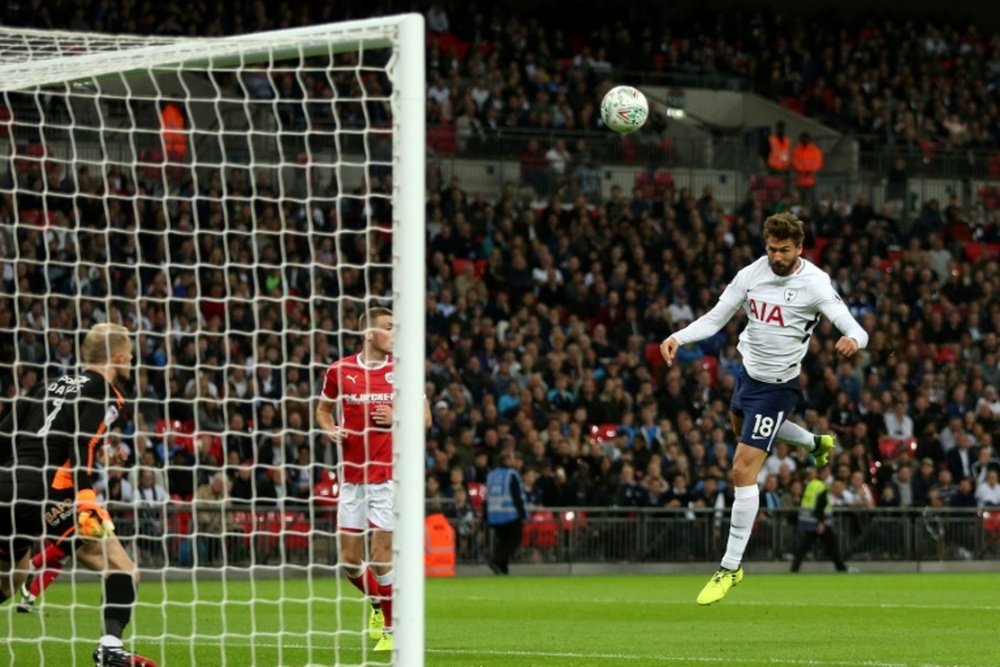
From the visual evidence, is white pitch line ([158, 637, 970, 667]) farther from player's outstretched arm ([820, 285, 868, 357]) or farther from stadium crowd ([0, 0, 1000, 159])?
stadium crowd ([0, 0, 1000, 159])

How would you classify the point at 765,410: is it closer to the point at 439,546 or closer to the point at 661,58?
the point at 439,546

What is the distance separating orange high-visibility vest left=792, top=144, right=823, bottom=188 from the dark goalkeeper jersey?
82.2ft

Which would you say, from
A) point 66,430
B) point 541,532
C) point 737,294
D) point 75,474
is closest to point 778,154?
point 541,532

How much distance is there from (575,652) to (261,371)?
10837 millimetres

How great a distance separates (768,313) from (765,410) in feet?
2.14

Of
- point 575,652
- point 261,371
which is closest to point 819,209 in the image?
point 261,371

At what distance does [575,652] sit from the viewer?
11.5m

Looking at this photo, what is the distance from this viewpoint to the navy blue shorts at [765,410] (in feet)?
40.0

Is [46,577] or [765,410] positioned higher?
[765,410]

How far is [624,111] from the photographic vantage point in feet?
45.5

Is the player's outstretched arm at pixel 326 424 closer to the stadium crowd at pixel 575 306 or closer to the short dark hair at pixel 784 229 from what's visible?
the short dark hair at pixel 784 229

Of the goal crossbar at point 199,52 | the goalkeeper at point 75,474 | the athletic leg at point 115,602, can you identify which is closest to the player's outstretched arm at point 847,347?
the goal crossbar at point 199,52

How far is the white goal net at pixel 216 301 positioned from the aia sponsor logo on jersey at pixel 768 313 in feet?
8.43

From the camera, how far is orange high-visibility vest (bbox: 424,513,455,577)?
23688mm
